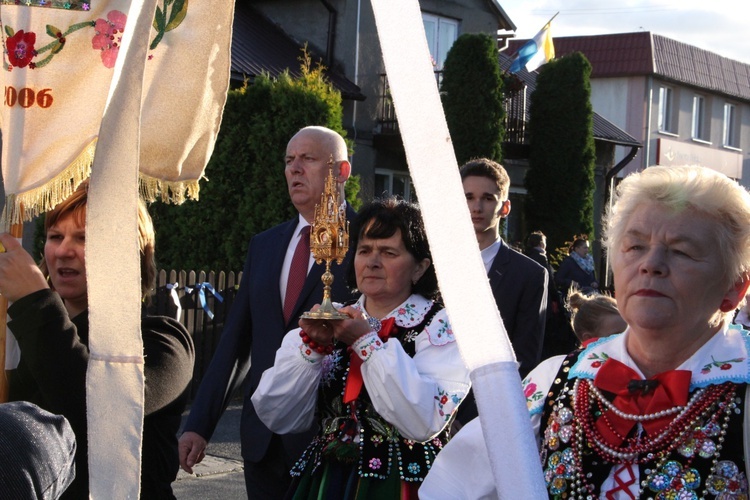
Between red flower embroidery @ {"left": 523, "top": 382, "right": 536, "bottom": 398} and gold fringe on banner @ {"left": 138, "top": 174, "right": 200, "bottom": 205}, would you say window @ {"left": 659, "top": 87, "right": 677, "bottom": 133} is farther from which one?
red flower embroidery @ {"left": 523, "top": 382, "right": 536, "bottom": 398}

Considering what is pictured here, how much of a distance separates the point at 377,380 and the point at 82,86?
127 centimetres

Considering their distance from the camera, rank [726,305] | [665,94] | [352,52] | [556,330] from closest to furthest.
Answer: [726,305], [556,330], [352,52], [665,94]

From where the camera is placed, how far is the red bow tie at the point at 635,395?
227cm

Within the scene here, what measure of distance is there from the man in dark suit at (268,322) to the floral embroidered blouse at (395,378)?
0.58 m

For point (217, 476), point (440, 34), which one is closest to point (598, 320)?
point (217, 476)

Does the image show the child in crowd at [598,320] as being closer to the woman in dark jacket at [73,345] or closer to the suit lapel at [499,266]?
the suit lapel at [499,266]

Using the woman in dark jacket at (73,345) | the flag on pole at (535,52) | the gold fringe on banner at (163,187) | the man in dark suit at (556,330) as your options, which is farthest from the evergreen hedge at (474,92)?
the woman in dark jacket at (73,345)

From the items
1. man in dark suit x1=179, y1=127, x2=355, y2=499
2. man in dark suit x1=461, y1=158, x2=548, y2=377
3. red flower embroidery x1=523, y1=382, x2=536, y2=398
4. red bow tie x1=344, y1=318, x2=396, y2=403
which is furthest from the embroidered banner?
man in dark suit x1=461, y1=158, x2=548, y2=377

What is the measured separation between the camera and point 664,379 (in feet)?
7.54

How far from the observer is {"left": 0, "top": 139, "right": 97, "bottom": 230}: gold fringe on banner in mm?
2920

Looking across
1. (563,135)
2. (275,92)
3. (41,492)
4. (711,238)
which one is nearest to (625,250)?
(711,238)

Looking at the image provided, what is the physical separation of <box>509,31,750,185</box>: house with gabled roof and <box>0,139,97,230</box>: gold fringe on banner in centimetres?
2636

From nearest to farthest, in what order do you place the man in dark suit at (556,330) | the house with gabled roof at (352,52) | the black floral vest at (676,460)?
the black floral vest at (676,460)
the man in dark suit at (556,330)
the house with gabled roof at (352,52)

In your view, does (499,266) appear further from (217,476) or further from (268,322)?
(217,476)
